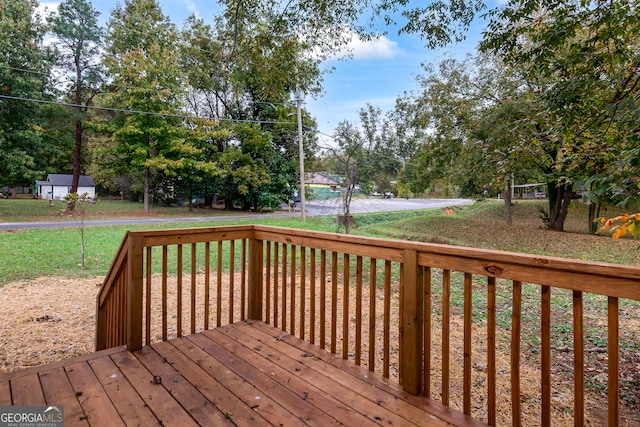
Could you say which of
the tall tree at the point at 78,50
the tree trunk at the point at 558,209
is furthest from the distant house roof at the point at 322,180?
the tall tree at the point at 78,50

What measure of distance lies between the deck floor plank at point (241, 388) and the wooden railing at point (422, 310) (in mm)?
327

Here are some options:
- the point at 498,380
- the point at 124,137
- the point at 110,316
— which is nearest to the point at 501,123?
the point at 498,380

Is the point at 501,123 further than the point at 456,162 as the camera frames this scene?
No

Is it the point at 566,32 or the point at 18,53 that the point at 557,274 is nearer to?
the point at 566,32

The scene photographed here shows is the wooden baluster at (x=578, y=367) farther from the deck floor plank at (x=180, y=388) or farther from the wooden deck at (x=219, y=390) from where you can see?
the deck floor plank at (x=180, y=388)

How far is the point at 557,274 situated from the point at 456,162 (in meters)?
9.26

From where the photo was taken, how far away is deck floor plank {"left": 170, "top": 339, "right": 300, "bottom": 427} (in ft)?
4.99

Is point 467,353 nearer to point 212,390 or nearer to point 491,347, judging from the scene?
point 491,347

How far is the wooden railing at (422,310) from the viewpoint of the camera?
1214mm

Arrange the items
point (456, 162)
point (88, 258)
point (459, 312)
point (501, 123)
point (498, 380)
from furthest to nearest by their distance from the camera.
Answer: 1. point (456, 162)
2. point (501, 123)
3. point (88, 258)
4. point (459, 312)
5. point (498, 380)

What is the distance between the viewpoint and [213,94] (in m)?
16.0

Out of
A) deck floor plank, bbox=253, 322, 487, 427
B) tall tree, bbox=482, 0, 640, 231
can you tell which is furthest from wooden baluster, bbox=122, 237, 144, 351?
tall tree, bbox=482, 0, 640, 231

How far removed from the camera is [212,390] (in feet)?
5.72

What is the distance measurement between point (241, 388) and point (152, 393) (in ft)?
1.46
